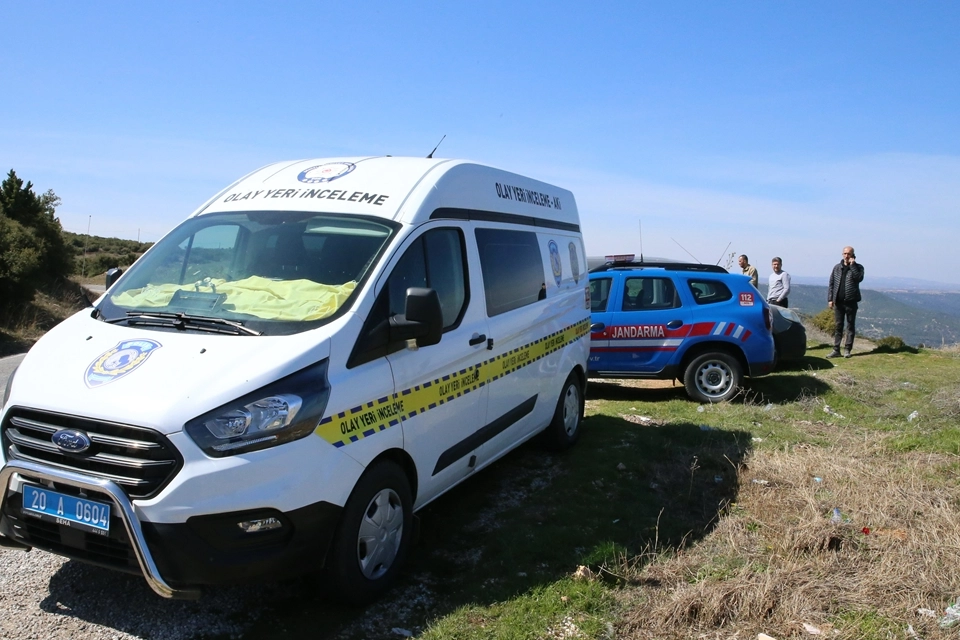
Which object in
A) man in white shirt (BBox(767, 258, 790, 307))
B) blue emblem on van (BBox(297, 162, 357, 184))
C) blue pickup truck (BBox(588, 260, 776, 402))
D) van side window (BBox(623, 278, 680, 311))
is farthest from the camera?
man in white shirt (BBox(767, 258, 790, 307))

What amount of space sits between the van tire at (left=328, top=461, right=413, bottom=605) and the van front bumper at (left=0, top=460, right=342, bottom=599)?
4.6 inches

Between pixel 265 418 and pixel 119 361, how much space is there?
819mm

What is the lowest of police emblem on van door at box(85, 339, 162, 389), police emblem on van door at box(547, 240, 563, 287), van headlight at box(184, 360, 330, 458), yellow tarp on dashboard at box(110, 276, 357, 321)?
van headlight at box(184, 360, 330, 458)

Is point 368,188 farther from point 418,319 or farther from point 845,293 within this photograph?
point 845,293

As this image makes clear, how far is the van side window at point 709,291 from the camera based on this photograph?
388 inches

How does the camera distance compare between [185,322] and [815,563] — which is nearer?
[185,322]

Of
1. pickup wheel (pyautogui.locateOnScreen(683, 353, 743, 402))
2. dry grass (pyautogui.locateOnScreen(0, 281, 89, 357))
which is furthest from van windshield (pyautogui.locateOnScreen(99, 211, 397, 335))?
dry grass (pyautogui.locateOnScreen(0, 281, 89, 357))

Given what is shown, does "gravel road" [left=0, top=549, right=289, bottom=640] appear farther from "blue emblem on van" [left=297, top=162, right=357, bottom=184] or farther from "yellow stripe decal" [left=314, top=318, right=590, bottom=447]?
"blue emblem on van" [left=297, top=162, right=357, bottom=184]

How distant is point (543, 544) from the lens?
462 centimetres

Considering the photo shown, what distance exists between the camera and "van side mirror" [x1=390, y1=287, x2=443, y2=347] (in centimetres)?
383

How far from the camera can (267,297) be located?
3.97 meters

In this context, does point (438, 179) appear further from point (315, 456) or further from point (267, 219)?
point (315, 456)

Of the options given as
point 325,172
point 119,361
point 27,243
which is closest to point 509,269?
point 325,172

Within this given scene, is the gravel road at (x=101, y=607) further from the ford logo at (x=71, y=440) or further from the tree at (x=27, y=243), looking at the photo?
the tree at (x=27, y=243)
